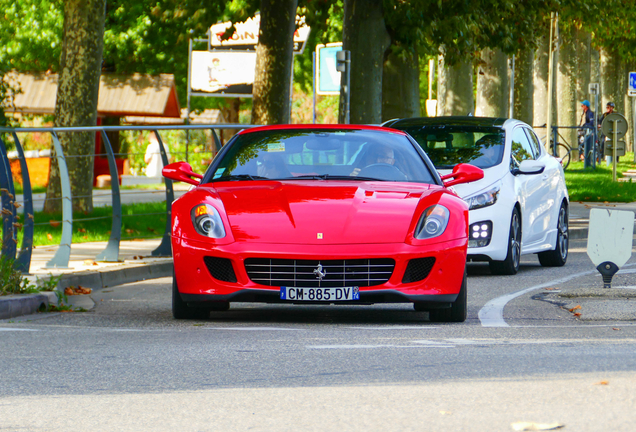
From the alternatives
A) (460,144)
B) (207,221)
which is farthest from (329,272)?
(460,144)

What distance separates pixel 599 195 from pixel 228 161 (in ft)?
54.2

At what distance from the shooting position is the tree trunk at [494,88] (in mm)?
29547

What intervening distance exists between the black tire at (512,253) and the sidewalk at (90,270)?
3.50m

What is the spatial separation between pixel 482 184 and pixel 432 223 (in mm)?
3974

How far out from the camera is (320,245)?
7.57m

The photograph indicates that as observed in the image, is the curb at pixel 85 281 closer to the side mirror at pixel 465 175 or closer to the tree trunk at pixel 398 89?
the side mirror at pixel 465 175

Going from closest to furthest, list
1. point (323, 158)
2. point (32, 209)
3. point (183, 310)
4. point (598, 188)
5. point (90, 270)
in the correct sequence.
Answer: point (183, 310)
point (323, 158)
point (32, 209)
point (90, 270)
point (598, 188)

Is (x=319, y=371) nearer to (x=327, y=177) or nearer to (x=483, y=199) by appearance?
(x=327, y=177)

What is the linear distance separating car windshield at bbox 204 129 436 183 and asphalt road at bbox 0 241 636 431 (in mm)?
A: 1057

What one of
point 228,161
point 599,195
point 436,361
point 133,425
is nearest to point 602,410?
point 436,361

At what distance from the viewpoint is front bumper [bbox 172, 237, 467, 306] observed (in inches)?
298

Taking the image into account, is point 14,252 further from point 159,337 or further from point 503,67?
point 503,67

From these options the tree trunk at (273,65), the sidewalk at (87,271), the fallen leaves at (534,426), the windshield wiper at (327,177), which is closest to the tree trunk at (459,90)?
the tree trunk at (273,65)

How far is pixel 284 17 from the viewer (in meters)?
18.7
